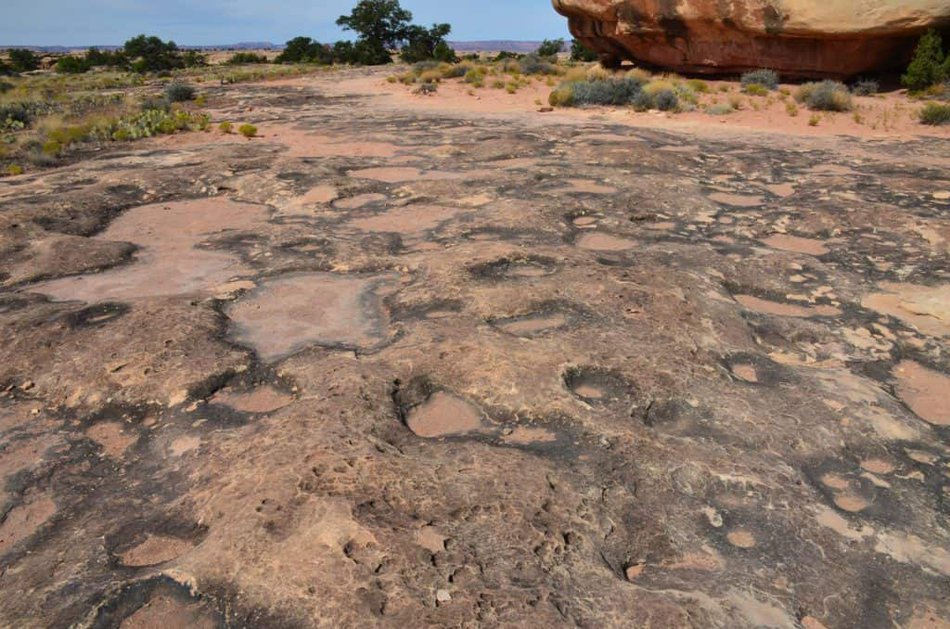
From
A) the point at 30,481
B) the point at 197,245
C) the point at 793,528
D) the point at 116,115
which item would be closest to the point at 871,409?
the point at 793,528

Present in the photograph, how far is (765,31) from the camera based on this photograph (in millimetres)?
13047

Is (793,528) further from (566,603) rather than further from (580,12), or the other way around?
(580,12)

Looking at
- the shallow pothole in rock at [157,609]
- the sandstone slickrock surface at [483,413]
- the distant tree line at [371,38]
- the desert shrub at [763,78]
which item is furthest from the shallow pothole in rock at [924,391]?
the distant tree line at [371,38]

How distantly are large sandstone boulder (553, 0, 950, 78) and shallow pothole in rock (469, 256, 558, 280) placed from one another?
10252mm

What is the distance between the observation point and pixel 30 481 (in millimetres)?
2660

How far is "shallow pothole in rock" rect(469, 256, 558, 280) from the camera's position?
4.33m

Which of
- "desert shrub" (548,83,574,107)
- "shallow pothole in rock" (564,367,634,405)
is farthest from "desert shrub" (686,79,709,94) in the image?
"shallow pothole in rock" (564,367,634,405)

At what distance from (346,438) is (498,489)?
606 mm

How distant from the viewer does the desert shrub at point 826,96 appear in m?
11.4

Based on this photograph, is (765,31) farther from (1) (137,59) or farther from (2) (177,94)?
(1) (137,59)

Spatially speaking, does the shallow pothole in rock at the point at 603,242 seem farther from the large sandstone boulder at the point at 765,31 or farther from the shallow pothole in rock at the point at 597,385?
the large sandstone boulder at the point at 765,31

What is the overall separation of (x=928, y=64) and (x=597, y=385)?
1187 cm

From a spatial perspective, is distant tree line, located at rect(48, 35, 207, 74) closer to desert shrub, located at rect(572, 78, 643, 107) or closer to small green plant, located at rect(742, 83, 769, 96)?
desert shrub, located at rect(572, 78, 643, 107)

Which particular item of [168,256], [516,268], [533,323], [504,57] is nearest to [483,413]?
[533,323]
